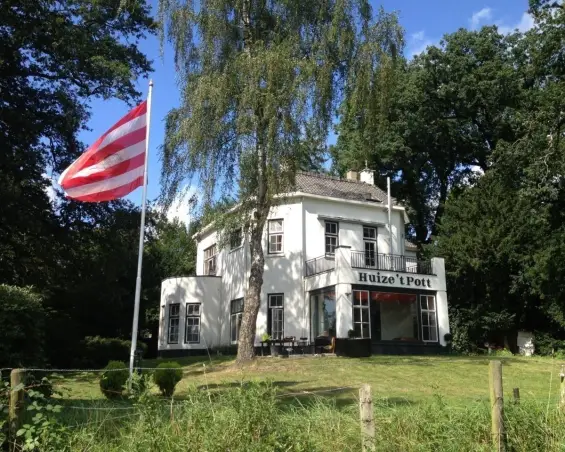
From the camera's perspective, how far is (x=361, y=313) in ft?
83.0

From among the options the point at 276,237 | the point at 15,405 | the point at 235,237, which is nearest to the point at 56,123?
the point at 235,237

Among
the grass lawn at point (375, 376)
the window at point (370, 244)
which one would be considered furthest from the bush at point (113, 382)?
the window at point (370, 244)

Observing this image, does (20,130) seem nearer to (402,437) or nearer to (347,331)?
(347,331)

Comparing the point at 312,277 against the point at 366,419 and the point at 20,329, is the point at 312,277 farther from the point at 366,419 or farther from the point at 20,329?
the point at 366,419

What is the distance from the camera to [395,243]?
29.7 metres

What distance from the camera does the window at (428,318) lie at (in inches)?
1069

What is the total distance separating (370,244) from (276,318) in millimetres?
5988

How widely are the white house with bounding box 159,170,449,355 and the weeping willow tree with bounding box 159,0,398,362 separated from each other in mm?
6767

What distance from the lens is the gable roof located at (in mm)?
28812

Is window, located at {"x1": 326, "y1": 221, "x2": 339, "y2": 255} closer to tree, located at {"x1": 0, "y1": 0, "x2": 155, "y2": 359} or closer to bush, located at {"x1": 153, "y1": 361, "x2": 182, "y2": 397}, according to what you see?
tree, located at {"x1": 0, "y1": 0, "x2": 155, "y2": 359}

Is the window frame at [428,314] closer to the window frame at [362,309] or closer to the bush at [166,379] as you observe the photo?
the window frame at [362,309]

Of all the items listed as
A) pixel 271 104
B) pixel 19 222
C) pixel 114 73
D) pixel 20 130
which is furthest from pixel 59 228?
pixel 271 104

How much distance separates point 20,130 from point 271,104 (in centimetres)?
981

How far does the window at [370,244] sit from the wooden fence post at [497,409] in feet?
74.6
